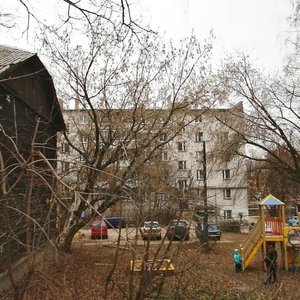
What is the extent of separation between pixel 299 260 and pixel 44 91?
44.7 ft

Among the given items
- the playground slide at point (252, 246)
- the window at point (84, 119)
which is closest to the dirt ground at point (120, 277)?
the playground slide at point (252, 246)

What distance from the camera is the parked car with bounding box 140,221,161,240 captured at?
5872 millimetres

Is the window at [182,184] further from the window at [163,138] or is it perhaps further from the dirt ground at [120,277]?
the window at [163,138]

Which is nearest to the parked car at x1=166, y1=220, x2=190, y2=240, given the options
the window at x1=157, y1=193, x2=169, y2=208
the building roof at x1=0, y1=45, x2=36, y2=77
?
the window at x1=157, y1=193, x2=169, y2=208

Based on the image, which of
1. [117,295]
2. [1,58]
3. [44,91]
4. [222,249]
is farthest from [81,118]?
[117,295]

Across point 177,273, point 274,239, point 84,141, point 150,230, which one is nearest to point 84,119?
point 84,141

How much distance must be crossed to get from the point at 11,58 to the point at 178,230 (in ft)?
33.8

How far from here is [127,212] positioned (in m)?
5.79

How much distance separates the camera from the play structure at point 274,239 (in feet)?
59.0

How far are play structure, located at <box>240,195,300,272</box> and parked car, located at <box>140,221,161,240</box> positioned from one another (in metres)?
12.5

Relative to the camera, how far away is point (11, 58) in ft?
46.0

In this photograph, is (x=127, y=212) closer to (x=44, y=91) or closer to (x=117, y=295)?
(x=117, y=295)

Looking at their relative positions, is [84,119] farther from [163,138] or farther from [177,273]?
[177,273]

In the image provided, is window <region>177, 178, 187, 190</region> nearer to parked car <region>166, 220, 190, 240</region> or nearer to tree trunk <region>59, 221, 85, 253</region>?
parked car <region>166, 220, 190, 240</region>
